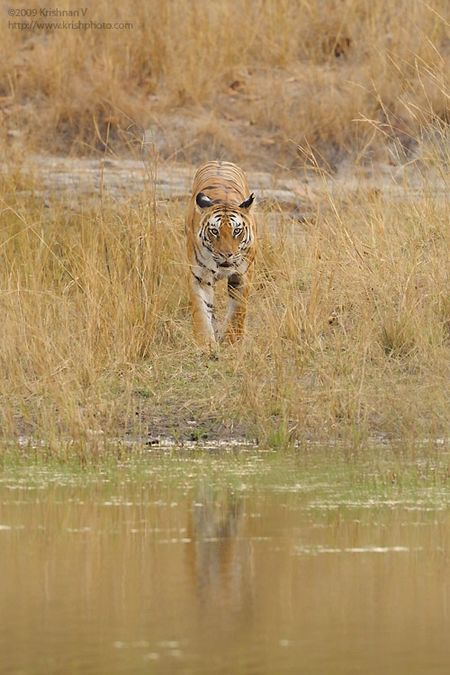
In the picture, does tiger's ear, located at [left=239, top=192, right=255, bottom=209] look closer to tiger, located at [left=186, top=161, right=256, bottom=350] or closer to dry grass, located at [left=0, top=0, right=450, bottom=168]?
tiger, located at [left=186, top=161, right=256, bottom=350]

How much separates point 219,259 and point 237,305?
0.27m

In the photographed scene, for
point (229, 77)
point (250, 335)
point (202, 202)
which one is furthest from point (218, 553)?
point (229, 77)

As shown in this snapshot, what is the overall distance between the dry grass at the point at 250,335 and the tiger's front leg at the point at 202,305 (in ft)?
0.36

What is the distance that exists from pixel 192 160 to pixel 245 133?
656 mm

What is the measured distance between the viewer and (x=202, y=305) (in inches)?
351

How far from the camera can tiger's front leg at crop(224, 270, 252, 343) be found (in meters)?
8.80

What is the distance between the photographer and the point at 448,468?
6148 mm

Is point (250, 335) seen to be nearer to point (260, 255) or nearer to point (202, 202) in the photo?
point (202, 202)

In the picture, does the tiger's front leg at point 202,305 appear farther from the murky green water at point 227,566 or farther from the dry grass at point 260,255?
the murky green water at point 227,566

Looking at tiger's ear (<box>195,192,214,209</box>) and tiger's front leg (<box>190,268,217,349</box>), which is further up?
tiger's ear (<box>195,192,214,209</box>)

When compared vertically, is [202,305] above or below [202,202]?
below

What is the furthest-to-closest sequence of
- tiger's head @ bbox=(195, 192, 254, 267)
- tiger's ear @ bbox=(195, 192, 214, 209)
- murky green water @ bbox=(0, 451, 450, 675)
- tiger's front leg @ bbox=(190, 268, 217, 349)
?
1. tiger's ear @ bbox=(195, 192, 214, 209)
2. tiger's head @ bbox=(195, 192, 254, 267)
3. tiger's front leg @ bbox=(190, 268, 217, 349)
4. murky green water @ bbox=(0, 451, 450, 675)

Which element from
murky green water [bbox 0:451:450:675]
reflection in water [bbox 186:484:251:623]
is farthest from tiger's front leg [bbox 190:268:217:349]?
reflection in water [bbox 186:484:251:623]

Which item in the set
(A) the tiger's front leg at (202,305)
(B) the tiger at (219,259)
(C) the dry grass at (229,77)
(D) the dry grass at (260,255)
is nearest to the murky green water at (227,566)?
(D) the dry grass at (260,255)
